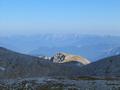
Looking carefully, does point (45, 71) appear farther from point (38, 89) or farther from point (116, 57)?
point (38, 89)

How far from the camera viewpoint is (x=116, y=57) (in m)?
174

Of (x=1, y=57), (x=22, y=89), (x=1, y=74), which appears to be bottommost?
(x=22, y=89)

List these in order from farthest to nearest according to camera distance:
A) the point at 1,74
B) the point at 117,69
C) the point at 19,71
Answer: the point at 19,71, the point at 1,74, the point at 117,69

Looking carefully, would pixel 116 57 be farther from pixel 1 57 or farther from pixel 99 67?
pixel 1 57

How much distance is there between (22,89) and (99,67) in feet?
371

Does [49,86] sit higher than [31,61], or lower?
lower

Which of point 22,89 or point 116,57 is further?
point 116,57

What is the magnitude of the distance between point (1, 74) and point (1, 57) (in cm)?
2095

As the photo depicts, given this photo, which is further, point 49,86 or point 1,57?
point 1,57

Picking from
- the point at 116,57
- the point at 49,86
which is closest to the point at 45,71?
the point at 116,57

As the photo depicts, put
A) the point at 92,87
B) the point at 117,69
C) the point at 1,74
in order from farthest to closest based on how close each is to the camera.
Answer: the point at 1,74 < the point at 117,69 < the point at 92,87

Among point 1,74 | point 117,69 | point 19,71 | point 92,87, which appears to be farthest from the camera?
point 19,71

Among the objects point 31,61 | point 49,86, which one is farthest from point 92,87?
point 31,61

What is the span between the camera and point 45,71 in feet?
627
